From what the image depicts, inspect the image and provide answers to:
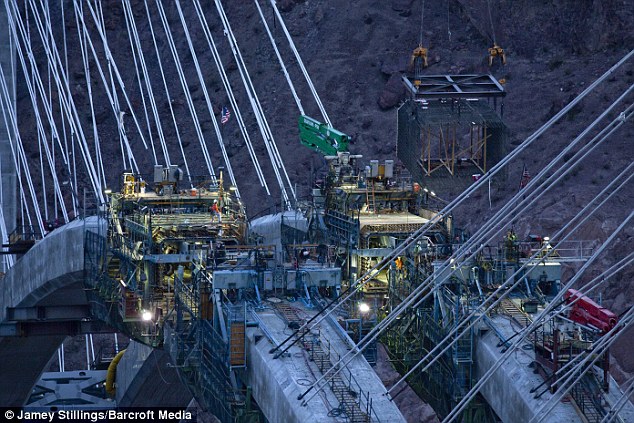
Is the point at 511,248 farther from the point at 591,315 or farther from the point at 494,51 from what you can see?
Answer: the point at 494,51

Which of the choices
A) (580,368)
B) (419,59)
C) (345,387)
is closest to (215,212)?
(345,387)

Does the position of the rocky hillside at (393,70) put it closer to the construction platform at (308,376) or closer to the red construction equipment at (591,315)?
the red construction equipment at (591,315)

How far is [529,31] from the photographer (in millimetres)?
125625

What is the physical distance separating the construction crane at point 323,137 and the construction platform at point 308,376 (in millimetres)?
26359

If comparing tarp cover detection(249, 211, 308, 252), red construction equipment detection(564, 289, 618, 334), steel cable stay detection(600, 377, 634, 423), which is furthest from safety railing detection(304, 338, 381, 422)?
tarp cover detection(249, 211, 308, 252)

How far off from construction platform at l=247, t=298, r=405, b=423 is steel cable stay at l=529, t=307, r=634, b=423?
186 inches

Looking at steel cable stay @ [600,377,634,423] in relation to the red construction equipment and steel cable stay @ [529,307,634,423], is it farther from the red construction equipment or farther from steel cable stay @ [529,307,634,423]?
the red construction equipment

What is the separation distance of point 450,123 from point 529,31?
33742 mm

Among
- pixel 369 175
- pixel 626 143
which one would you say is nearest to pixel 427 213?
pixel 369 175

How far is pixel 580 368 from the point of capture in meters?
59.2

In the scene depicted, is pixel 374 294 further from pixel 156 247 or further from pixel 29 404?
pixel 29 404

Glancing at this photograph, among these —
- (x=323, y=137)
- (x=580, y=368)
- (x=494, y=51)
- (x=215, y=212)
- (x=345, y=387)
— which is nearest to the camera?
(x=580, y=368)

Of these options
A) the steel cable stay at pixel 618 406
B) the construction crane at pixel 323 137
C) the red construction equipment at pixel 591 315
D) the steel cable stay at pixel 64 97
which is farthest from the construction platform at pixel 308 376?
the steel cable stay at pixel 64 97

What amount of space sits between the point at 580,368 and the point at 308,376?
874 centimetres
